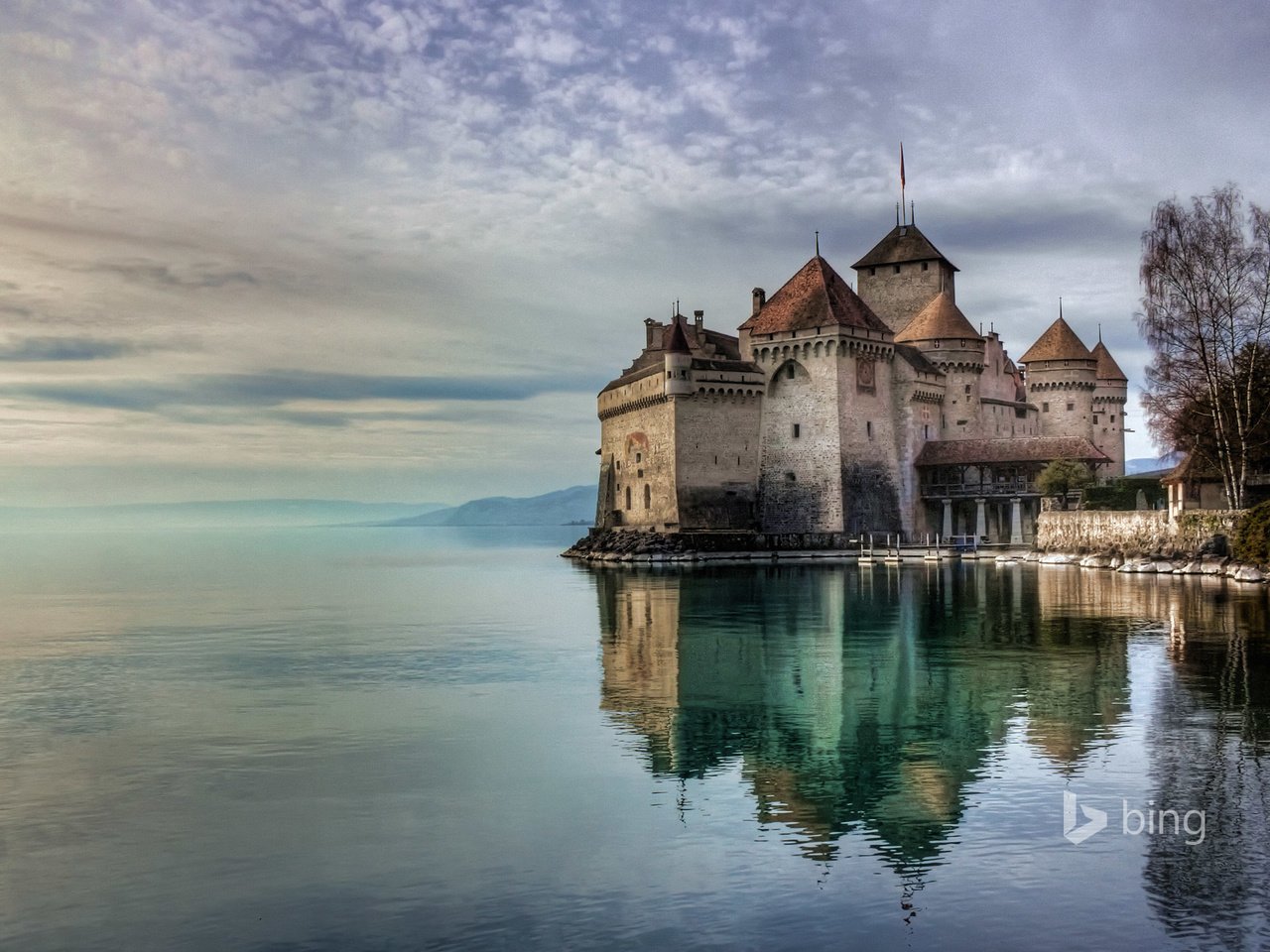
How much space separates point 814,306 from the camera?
49.1m

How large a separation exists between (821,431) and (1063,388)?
1739cm

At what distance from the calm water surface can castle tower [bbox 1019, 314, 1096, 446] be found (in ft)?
127

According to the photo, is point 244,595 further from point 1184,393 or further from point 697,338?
point 1184,393

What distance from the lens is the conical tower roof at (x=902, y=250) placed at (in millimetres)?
Result: 58844

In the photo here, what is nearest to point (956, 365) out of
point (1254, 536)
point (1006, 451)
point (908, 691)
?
point (1006, 451)

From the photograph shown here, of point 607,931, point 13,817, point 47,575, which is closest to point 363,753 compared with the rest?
point 13,817

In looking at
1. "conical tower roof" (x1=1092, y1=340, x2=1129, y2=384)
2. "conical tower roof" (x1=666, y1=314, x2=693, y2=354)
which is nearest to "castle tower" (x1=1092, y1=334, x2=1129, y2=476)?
"conical tower roof" (x1=1092, y1=340, x2=1129, y2=384)

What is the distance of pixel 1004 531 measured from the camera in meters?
53.1

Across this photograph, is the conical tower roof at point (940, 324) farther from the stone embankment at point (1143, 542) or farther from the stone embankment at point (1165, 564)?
the stone embankment at point (1165, 564)

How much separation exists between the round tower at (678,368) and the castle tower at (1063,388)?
20520 mm

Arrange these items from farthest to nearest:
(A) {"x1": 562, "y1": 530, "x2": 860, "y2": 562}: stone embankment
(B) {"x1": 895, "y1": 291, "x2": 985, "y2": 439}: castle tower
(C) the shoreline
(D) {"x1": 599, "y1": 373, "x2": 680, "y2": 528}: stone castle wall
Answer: (B) {"x1": 895, "y1": 291, "x2": 985, "y2": 439}: castle tower
(D) {"x1": 599, "y1": 373, "x2": 680, "y2": 528}: stone castle wall
(A) {"x1": 562, "y1": 530, "x2": 860, "y2": 562}: stone embankment
(C) the shoreline

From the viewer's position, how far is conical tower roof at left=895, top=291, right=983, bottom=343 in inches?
2165

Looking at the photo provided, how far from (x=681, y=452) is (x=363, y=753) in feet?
124

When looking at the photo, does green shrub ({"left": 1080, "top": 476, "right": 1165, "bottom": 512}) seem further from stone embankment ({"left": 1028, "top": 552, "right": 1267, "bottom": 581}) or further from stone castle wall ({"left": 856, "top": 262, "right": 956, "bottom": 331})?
stone castle wall ({"left": 856, "top": 262, "right": 956, "bottom": 331})
